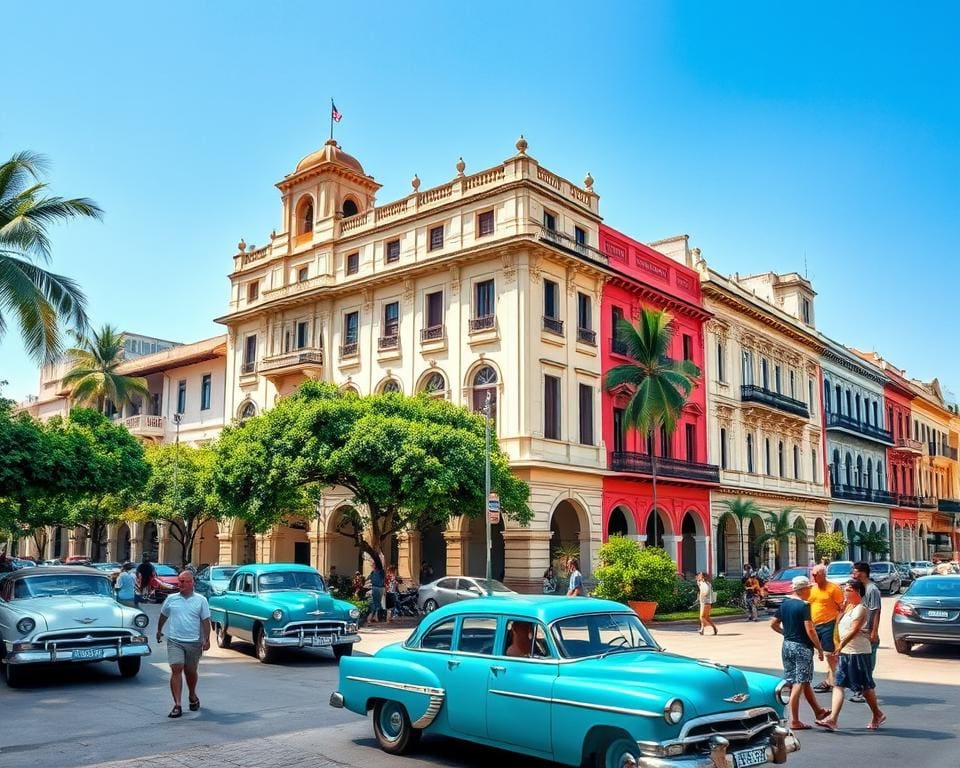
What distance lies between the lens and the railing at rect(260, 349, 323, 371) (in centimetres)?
3809

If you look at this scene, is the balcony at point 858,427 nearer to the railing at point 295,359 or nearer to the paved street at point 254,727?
the railing at point 295,359

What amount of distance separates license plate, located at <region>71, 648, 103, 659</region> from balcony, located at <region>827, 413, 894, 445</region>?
→ 47.2 m

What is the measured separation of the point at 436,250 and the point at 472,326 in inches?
146

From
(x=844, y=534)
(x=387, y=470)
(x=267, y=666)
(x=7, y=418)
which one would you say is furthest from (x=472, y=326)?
(x=844, y=534)

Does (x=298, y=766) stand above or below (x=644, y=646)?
below

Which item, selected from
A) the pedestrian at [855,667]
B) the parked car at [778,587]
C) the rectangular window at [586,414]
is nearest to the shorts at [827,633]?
the pedestrian at [855,667]

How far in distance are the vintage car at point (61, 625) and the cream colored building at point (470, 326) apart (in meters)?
17.6

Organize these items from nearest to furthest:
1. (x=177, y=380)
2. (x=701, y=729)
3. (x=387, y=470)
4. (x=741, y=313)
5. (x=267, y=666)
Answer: (x=701, y=729) < (x=267, y=666) < (x=387, y=470) < (x=741, y=313) < (x=177, y=380)

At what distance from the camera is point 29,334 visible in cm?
2078

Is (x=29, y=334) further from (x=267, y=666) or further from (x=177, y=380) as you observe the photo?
(x=177, y=380)

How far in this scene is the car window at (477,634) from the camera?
27.0 ft

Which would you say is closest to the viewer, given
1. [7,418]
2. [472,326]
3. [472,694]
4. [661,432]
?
[472,694]

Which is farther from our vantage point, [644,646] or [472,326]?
[472,326]

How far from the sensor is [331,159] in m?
40.5
